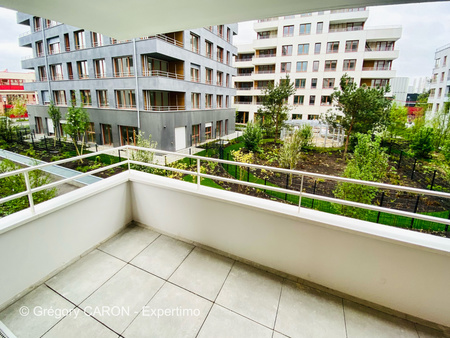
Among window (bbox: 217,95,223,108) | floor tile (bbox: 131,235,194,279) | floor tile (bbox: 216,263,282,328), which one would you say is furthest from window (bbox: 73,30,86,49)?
floor tile (bbox: 216,263,282,328)

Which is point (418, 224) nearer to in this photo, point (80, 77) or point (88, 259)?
point (88, 259)

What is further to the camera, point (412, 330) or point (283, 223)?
point (283, 223)

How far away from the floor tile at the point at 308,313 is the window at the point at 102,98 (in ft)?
60.8

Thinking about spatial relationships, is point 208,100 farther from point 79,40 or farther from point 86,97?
point 79,40

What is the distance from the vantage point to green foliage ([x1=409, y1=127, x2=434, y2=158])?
45.8ft

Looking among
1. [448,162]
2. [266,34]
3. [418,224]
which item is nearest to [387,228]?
[418,224]

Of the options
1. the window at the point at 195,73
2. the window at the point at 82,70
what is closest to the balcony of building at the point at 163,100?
the window at the point at 195,73

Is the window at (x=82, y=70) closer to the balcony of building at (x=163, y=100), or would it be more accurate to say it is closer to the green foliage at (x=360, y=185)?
the balcony of building at (x=163, y=100)

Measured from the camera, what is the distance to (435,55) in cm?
3494

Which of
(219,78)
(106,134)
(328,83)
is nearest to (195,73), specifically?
(219,78)

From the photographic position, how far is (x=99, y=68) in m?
16.8

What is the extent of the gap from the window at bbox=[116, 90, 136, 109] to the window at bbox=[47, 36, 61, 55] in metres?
8.47

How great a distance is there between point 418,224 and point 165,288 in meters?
8.12

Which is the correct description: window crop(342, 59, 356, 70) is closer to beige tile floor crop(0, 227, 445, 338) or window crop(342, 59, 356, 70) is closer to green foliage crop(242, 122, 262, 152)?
green foliage crop(242, 122, 262, 152)
